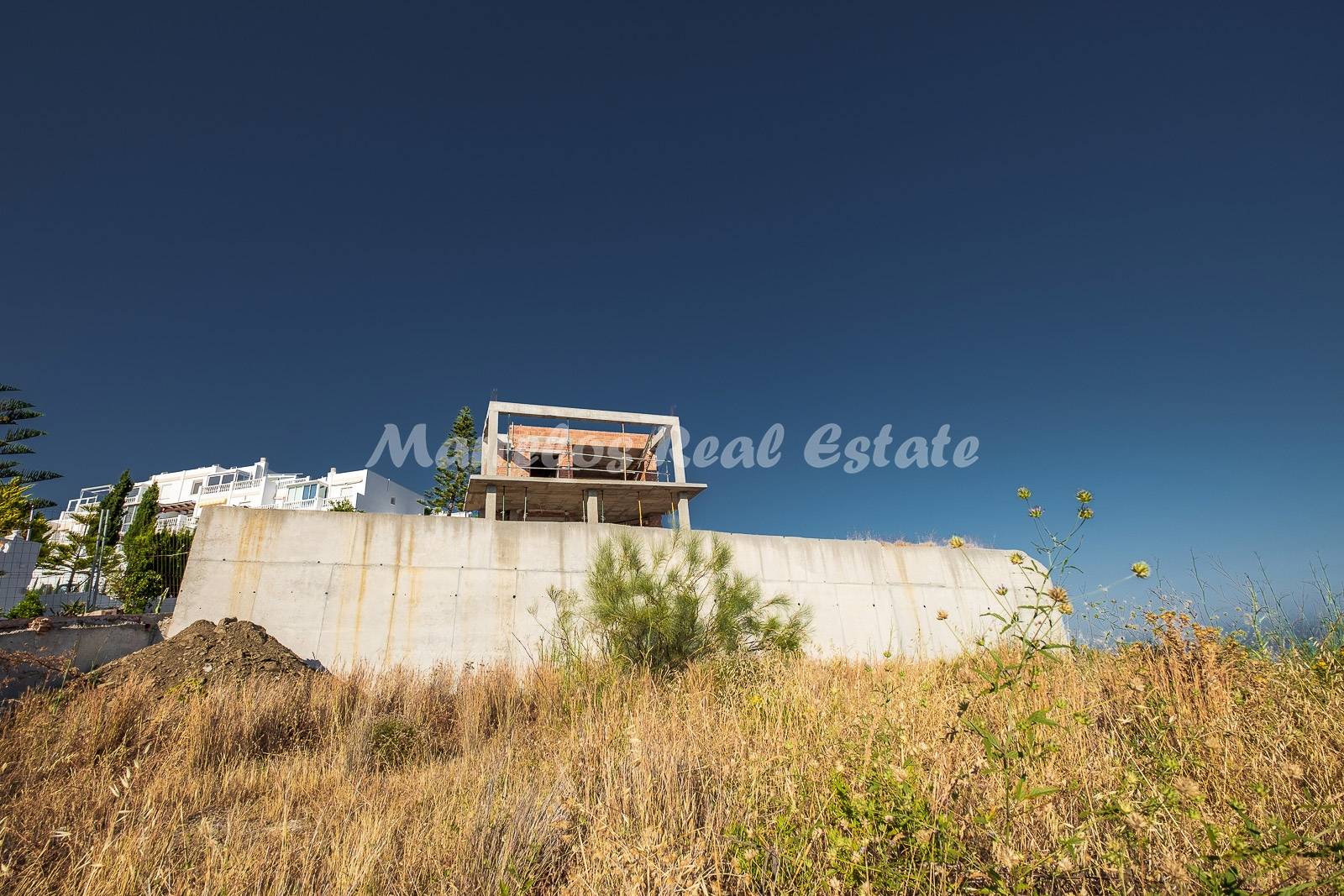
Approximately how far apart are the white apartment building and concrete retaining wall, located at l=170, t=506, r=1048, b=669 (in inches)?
1298

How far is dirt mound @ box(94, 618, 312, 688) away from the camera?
6.51 metres

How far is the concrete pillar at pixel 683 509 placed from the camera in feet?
52.1

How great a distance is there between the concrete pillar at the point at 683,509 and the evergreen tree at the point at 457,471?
20.7 meters

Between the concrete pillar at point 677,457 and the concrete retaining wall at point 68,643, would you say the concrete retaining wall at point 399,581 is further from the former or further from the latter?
the concrete pillar at point 677,457

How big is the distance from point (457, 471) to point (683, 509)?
75.8 ft

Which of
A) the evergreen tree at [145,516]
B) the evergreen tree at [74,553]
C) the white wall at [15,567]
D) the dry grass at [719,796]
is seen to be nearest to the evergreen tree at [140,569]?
the evergreen tree at [145,516]

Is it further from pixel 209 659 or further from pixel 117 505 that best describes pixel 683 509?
pixel 117 505

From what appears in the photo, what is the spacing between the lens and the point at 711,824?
7.93 ft

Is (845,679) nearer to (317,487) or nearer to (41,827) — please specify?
(41,827)

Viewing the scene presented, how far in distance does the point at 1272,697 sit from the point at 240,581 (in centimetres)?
1246

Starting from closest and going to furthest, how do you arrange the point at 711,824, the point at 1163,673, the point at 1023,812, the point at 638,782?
the point at 1023,812
the point at 711,824
the point at 638,782
the point at 1163,673

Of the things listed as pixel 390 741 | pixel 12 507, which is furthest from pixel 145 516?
pixel 390 741

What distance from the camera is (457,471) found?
35188 mm

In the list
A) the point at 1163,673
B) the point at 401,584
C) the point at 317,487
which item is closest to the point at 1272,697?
the point at 1163,673
